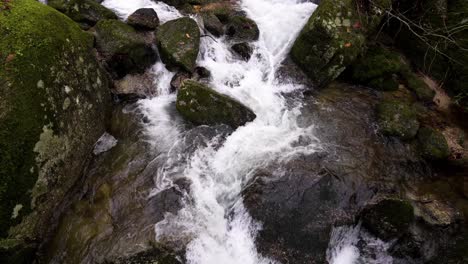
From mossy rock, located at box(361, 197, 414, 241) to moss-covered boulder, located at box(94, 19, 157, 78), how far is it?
555 centimetres

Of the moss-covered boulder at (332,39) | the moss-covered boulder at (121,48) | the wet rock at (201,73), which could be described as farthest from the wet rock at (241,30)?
the moss-covered boulder at (121,48)

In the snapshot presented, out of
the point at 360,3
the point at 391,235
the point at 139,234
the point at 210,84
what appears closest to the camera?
the point at 139,234

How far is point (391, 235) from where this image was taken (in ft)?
16.7

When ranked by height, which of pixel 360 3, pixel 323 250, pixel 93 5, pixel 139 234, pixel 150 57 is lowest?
pixel 139 234

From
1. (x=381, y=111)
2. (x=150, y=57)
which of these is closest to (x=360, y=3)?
(x=381, y=111)

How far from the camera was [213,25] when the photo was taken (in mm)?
8414

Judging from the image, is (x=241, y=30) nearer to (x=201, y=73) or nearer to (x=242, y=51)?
(x=242, y=51)

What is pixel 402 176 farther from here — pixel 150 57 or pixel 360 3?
pixel 150 57

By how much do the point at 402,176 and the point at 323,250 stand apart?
2.37 m

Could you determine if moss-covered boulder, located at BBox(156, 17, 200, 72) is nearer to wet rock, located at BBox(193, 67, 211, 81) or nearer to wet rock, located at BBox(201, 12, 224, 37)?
wet rock, located at BBox(193, 67, 211, 81)

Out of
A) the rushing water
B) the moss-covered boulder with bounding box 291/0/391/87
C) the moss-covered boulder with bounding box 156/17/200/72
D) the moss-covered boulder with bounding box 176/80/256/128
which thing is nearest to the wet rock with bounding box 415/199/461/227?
the rushing water

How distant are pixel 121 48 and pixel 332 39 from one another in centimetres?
479

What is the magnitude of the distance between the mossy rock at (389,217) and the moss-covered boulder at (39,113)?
4989mm

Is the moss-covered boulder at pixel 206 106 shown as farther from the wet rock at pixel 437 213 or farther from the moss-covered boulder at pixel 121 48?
the wet rock at pixel 437 213
